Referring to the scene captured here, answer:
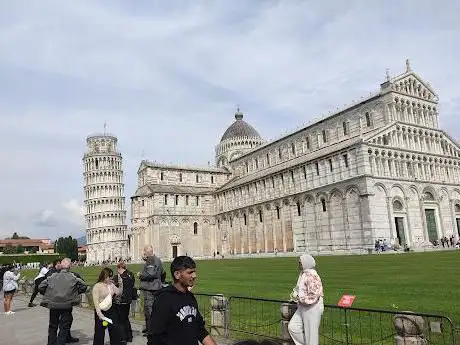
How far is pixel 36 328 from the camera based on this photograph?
13.2 metres

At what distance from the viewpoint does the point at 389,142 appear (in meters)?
47.7

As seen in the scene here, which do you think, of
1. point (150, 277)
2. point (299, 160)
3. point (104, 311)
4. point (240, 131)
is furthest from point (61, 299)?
Result: point (240, 131)

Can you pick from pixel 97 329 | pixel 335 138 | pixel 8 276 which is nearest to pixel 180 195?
pixel 335 138

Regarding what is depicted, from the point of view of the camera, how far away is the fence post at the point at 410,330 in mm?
6723

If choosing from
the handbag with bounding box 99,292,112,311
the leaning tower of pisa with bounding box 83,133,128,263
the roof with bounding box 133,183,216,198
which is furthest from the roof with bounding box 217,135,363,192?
the handbag with bounding box 99,292,112,311

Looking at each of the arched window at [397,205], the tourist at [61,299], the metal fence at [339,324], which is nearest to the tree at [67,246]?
the arched window at [397,205]

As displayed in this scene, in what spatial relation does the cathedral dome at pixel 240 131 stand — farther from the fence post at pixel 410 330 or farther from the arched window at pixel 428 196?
the fence post at pixel 410 330

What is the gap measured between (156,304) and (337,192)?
45.8 metres

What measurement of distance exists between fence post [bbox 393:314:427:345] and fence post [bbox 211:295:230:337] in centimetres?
466

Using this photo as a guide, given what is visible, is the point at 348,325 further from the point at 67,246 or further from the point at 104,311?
the point at 67,246

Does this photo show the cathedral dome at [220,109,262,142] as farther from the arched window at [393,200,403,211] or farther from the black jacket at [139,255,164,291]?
the black jacket at [139,255,164,291]

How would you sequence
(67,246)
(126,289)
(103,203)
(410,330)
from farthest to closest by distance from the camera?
(67,246), (103,203), (126,289), (410,330)

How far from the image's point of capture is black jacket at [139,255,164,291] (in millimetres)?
10711

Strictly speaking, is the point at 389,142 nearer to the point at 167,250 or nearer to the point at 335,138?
the point at 335,138
